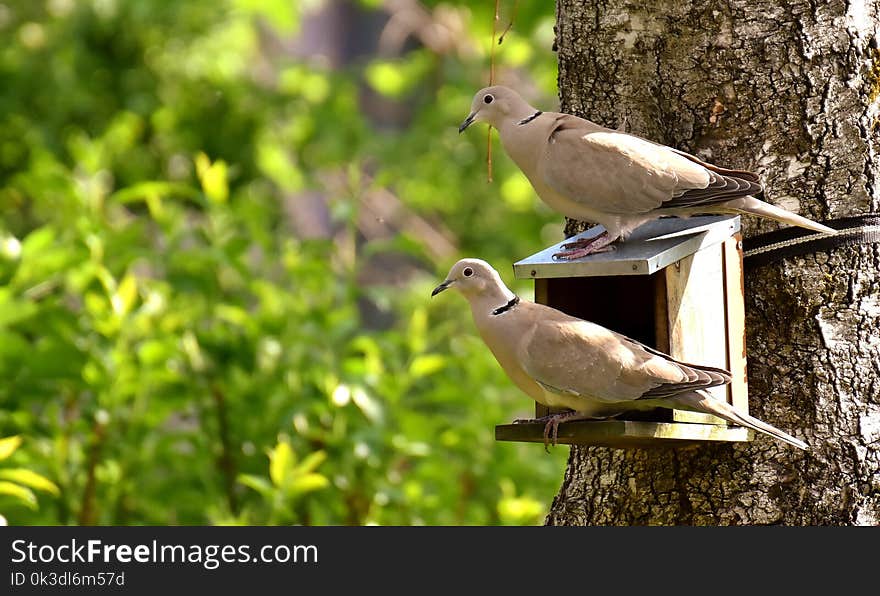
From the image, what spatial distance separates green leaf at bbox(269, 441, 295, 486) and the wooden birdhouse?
1317 millimetres

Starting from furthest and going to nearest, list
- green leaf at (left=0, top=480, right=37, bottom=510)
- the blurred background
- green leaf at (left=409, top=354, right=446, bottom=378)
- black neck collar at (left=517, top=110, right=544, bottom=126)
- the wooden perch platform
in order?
green leaf at (left=409, top=354, right=446, bottom=378)
the blurred background
green leaf at (left=0, top=480, right=37, bottom=510)
black neck collar at (left=517, top=110, right=544, bottom=126)
the wooden perch platform

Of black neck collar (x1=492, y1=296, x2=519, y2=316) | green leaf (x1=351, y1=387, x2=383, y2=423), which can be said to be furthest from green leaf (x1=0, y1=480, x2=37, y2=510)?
black neck collar (x1=492, y1=296, x2=519, y2=316)

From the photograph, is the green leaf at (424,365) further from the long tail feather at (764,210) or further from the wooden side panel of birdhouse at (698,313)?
the long tail feather at (764,210)

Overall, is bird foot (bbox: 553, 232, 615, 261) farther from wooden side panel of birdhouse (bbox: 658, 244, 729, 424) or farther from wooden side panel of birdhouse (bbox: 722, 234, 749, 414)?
wooden side panel of birdhouse (bbox: 722, 234, 749, 414)

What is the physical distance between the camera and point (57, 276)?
4.30 meters

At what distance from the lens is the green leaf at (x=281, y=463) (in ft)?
12.7

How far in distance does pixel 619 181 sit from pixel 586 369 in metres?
0.44

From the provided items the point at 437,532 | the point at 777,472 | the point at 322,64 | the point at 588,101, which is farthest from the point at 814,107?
the point at 322,64

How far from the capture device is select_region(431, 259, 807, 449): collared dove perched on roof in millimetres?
2389

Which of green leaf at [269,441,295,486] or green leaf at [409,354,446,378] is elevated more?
green leaf at [409,354,446,378]

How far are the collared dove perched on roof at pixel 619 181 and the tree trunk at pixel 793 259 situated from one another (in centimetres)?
20

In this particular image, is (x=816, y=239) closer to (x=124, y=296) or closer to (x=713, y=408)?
(x=713, y=408)

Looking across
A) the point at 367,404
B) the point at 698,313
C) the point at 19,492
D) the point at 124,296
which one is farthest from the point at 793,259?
the point at 124,296

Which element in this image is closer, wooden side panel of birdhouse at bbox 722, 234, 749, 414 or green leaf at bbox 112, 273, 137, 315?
wooden side panel of birdhouse at bbox 722, 234, 749, 414
